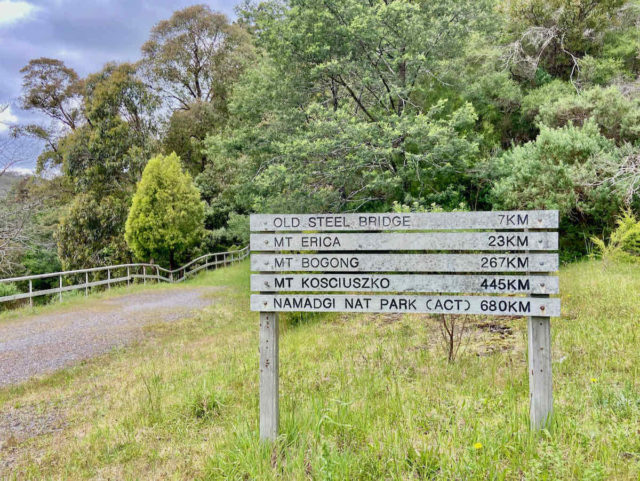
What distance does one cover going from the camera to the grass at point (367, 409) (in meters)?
2.58

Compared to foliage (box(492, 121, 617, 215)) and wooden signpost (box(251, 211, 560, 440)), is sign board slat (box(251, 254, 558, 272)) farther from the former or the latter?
foliage (box(492, 121, 617, 215))

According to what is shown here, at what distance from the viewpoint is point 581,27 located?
1587 centimetres

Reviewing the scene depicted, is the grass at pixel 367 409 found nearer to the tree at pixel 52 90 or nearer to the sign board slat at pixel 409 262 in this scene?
the sign board slat at pixel 409 262

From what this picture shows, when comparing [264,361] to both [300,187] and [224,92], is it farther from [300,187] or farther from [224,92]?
[224,92]

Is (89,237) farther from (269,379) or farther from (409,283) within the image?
(409,283)

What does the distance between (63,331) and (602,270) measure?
38.5ft

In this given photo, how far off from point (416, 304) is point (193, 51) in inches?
1322

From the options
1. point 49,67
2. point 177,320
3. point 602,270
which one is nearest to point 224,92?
point 49,67

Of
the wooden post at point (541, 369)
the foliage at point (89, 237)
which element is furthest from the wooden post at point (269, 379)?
the foliage at point (89, 237)

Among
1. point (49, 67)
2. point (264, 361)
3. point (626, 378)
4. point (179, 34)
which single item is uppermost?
point (179, 34)

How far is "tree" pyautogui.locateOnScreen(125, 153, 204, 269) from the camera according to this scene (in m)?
20.9

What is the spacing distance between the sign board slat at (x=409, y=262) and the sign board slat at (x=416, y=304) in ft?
0.66

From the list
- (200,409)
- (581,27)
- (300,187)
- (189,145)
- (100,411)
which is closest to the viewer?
(200,409)

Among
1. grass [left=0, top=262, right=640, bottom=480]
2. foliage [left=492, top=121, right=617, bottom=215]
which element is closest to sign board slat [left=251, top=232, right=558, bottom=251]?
grass [left=0, top=262, right=640, bottom=480]
